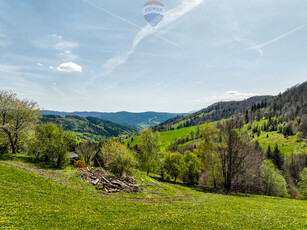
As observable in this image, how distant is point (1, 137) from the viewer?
4575 centimetres

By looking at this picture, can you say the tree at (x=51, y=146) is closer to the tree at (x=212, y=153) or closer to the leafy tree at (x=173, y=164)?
the leafy tree at (x=173, y=164)

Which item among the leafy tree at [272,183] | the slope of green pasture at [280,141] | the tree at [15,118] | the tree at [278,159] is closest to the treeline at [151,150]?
the tree at [15,118]

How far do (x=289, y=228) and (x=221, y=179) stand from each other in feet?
102

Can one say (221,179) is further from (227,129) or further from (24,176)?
(24,176)

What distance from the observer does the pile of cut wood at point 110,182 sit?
30.1 meters

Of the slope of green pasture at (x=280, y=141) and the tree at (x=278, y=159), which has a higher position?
the slope of green pasture at (x=280, y=141)

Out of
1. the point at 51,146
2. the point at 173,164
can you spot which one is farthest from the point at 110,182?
the point at 173,164

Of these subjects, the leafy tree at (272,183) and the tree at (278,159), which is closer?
the leafy tree at (272,183)

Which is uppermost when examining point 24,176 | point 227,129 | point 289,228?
point 227,129

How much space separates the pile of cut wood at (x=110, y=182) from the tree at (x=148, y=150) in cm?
2086

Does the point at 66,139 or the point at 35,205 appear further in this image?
the point at 66,139

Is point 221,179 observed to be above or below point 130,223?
below

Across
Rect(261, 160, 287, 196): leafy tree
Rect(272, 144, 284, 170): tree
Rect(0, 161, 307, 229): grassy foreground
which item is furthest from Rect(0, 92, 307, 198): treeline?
Rect(272, 144, 284, 170): tree

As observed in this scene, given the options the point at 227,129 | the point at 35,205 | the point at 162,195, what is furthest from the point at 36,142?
the point at 227,129
